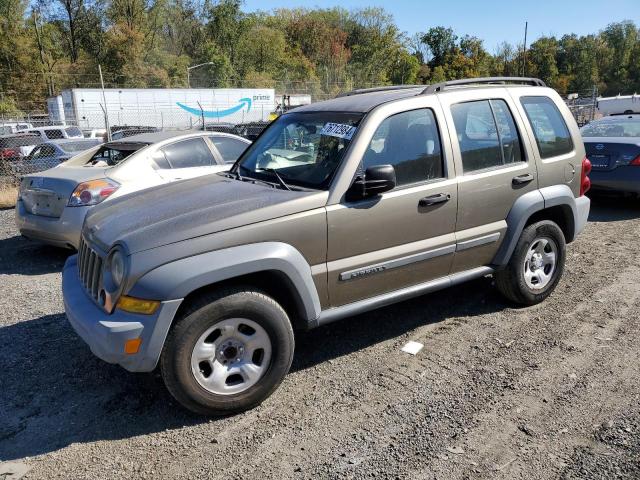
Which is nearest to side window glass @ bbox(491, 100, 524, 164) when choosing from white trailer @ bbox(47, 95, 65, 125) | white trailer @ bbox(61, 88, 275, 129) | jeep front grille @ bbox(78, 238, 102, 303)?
jeep front grille @ bbox(78, 238, 102, 303)

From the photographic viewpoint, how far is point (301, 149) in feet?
13.5

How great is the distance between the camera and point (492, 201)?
429 cm

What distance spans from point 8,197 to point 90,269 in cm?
888

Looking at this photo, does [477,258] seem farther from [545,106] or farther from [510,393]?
[545,106]

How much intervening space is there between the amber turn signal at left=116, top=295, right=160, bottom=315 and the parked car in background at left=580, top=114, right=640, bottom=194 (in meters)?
7.63

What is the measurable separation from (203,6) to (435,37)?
4130cm

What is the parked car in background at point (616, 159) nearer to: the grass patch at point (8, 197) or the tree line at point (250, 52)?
the grass patch at point (8, 197)

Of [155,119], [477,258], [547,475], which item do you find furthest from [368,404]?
[155,119]

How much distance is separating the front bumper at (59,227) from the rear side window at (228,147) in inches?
79.5

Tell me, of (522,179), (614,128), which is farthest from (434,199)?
(614,128)

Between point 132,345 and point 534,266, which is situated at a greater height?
point 132,345

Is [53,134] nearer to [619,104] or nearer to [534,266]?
[534,266]

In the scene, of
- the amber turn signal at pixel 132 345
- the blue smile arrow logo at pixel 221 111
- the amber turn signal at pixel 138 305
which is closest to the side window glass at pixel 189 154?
the amber turn signal at pixel 138 305

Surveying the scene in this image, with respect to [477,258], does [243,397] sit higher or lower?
lower
